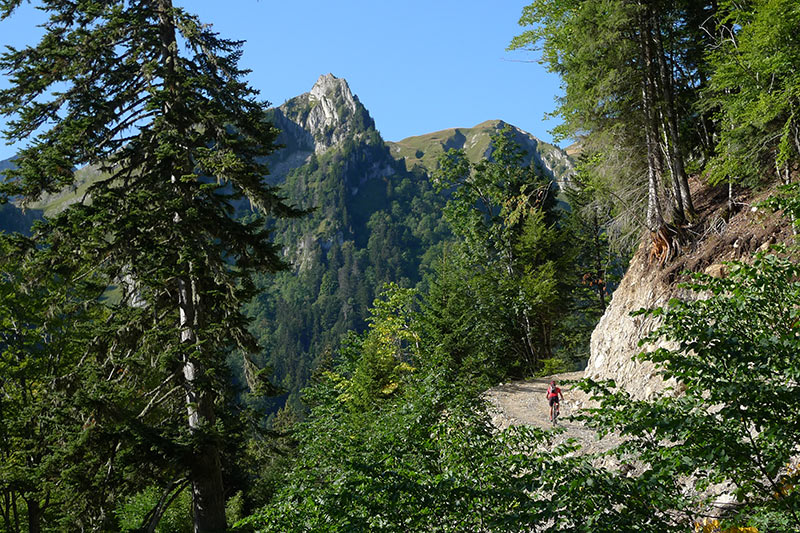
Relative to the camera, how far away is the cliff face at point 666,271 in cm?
1101

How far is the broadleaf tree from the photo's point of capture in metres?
8.40

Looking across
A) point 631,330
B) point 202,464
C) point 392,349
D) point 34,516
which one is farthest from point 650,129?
point 34,516

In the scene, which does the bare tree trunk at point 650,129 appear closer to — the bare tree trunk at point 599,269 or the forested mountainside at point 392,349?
the forested mountainside at point 392,349

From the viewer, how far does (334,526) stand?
15.8 ft

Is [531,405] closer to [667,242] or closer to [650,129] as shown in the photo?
[667,242]

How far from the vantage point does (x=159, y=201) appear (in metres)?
9.08

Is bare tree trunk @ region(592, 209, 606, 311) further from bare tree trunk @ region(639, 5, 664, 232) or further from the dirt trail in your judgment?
bare tree trunk @ region(639, 5, 664, 232)

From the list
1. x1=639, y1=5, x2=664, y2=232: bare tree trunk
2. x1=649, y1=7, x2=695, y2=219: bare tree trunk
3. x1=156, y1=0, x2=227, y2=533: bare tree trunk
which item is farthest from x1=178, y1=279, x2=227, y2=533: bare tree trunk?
x1=649, y1=7, x2=695, y2=219: bare tree trunk

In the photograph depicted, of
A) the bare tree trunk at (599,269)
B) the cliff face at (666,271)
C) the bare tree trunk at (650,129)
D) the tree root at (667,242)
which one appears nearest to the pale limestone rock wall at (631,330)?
the cliff face at (666,271)

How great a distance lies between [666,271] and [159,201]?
1102 centimetres

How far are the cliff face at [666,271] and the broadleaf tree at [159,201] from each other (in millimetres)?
6958

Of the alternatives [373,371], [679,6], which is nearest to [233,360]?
[373,371]

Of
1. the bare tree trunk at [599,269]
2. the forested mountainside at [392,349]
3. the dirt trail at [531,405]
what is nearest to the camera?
the forested mountainside at [392,349]

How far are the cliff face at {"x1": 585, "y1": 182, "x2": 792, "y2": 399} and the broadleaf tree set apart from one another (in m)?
6.96
